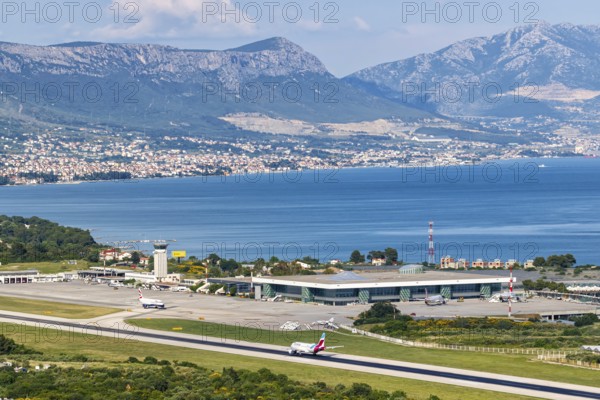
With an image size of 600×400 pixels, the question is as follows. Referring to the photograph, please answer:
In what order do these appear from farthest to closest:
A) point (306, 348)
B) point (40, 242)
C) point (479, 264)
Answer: point (40, 242) < point (479, 264) < point (306, 348)

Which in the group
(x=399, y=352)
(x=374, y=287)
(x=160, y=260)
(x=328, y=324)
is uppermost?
(x=160, y=260)

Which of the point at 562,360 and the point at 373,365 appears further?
the point at 562,360

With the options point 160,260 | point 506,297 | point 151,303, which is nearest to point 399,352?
point 506,297

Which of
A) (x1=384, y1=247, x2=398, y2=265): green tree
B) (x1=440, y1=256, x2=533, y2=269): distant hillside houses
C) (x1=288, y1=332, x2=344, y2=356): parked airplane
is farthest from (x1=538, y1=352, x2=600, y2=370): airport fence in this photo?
(x1=384, y1=247, x2=398, y2=265): green tree

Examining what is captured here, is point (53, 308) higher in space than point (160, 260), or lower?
lower

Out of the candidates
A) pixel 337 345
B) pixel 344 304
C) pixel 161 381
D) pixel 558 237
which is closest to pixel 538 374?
pixel 337 345

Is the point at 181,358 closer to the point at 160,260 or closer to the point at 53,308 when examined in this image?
the point at 53,308

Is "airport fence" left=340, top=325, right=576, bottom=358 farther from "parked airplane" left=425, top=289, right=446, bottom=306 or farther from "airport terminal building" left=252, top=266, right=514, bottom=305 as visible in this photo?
"airport terminal building" left=252, top=266, right=514, bottom=305

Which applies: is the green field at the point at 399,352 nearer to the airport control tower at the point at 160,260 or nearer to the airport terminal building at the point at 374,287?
the airport terminal building at the point at 374,287
